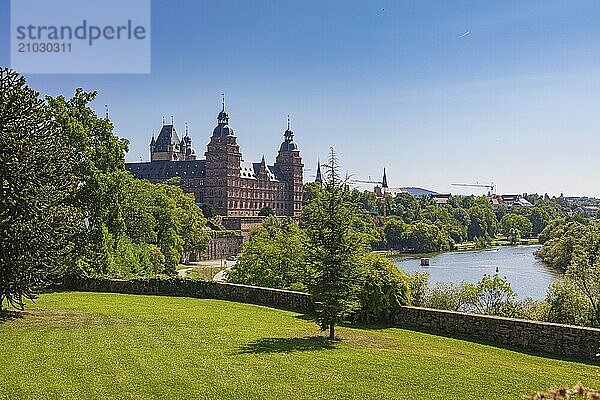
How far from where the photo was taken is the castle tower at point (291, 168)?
11244 centimetres

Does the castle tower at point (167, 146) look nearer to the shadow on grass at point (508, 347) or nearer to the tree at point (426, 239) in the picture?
the tree at point (426, 239)

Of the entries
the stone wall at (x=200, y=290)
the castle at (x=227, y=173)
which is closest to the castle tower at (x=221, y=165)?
the castle at (x=227, y=173)

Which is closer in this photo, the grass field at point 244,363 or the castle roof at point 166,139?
the grass field at point 244,363

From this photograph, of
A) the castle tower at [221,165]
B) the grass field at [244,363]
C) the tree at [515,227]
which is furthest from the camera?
the tree at [515,227]

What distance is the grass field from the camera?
10.1 meters

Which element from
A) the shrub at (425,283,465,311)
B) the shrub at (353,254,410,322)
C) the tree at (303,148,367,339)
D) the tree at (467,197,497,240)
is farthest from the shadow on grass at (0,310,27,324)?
the tree at (467,197,497,240)

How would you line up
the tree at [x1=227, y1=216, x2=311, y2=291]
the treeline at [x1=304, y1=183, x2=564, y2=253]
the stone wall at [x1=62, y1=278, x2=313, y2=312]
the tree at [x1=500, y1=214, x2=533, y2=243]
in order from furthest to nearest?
the tree at [x1=500, y1=214, x2=533, y2=243] → the treeline at [x1=304, y1=183, x2=564, y2=253] → the tree at [x1=227, y1=216, x2=311, y2=291] → the stone wall at [x1=62, y1=278, x2=313, y2=312]

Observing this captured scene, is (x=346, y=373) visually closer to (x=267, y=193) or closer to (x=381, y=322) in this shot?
(x=381, y=322)

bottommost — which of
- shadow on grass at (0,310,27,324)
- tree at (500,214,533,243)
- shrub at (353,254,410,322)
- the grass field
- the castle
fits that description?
the grass field

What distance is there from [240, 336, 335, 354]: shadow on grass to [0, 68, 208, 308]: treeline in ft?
22.5

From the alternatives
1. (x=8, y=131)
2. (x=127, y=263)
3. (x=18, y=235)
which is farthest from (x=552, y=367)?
(x=127, y=263)

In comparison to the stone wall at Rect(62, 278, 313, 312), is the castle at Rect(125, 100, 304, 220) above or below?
above

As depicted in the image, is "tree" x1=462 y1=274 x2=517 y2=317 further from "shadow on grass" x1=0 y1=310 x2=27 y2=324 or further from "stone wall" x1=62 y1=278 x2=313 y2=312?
"shadow on grass" x1=0 y1=310 x2=27 y2=324

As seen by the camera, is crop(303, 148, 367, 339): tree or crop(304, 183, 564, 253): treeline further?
crop(304, 183, 564, 253): treeline
